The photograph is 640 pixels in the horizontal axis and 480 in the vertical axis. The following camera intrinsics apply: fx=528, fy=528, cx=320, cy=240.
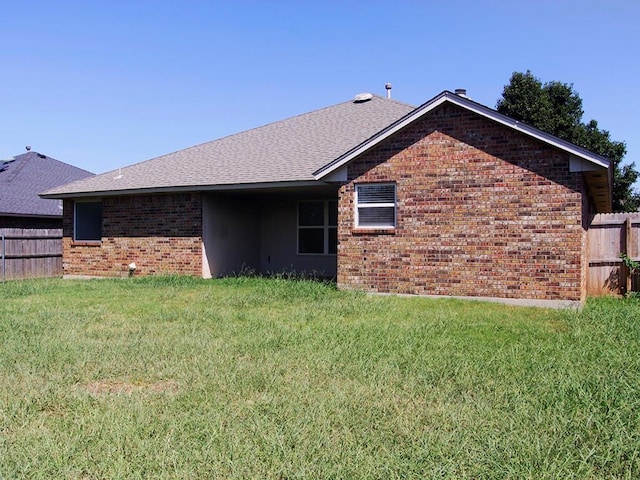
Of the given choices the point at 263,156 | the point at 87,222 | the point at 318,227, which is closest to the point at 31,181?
the point at 87,222

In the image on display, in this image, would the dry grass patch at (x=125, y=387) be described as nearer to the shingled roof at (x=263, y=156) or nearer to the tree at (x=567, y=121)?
the shingled roof at (x=263, y=156)

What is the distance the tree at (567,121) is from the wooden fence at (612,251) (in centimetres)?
1889

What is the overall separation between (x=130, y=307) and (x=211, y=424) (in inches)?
253

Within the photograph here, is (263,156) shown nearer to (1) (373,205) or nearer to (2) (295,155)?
(2) (295,155)

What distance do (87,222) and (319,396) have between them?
14.9 m

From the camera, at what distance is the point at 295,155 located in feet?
51.1

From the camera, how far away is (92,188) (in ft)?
53.8

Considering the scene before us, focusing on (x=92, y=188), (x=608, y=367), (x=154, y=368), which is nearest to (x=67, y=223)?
(x=92, y=188)

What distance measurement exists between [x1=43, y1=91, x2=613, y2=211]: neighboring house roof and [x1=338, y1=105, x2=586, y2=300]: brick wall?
287 millimetres

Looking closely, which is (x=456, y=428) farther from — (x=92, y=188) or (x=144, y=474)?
(x=92, y=188)

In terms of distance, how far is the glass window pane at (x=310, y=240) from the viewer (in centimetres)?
1720

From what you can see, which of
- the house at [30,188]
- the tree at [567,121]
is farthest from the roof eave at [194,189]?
the tree at [567,121]

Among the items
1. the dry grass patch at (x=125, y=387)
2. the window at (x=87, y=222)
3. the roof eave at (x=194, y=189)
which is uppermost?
the roof eave at (x=194, y=189)

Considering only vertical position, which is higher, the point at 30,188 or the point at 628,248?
the point at 30,188
